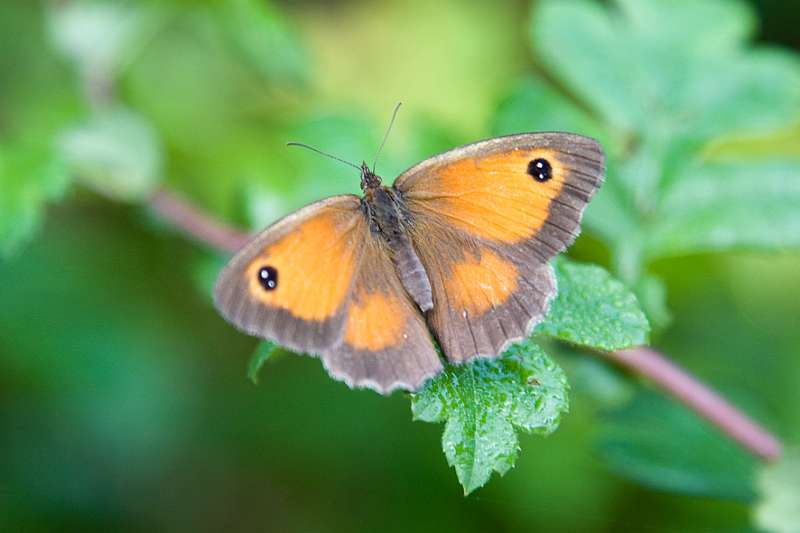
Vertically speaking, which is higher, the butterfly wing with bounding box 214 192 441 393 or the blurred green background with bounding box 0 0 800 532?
the blurred green background with bounding box 0 0 800 532

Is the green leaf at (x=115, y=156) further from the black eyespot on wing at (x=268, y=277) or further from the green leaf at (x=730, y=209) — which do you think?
the green leaf at (x=730, y=209)

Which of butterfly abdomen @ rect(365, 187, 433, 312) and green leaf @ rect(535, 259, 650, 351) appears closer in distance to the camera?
green leaf @ rect(535, 259, 650, 351)

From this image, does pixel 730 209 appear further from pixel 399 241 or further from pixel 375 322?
pixel 375 322

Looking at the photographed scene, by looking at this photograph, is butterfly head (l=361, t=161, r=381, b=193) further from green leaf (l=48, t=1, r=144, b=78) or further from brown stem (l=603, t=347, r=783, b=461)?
green leaf (l=48, t=1, r=144, b=78)

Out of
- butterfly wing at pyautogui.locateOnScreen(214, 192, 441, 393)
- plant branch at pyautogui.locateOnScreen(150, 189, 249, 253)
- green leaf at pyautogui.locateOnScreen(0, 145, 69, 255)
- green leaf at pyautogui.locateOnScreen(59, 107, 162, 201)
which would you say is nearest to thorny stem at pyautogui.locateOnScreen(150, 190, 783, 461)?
butterfly wing at pyautogui.locateOnScreen(214, 192, 441, 393)

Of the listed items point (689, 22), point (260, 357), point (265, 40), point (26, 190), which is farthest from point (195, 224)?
point (689, 22)

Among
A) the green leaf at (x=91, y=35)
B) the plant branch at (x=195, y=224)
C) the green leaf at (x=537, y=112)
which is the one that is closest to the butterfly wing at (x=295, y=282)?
the plant branch at (x=195, y=224)
